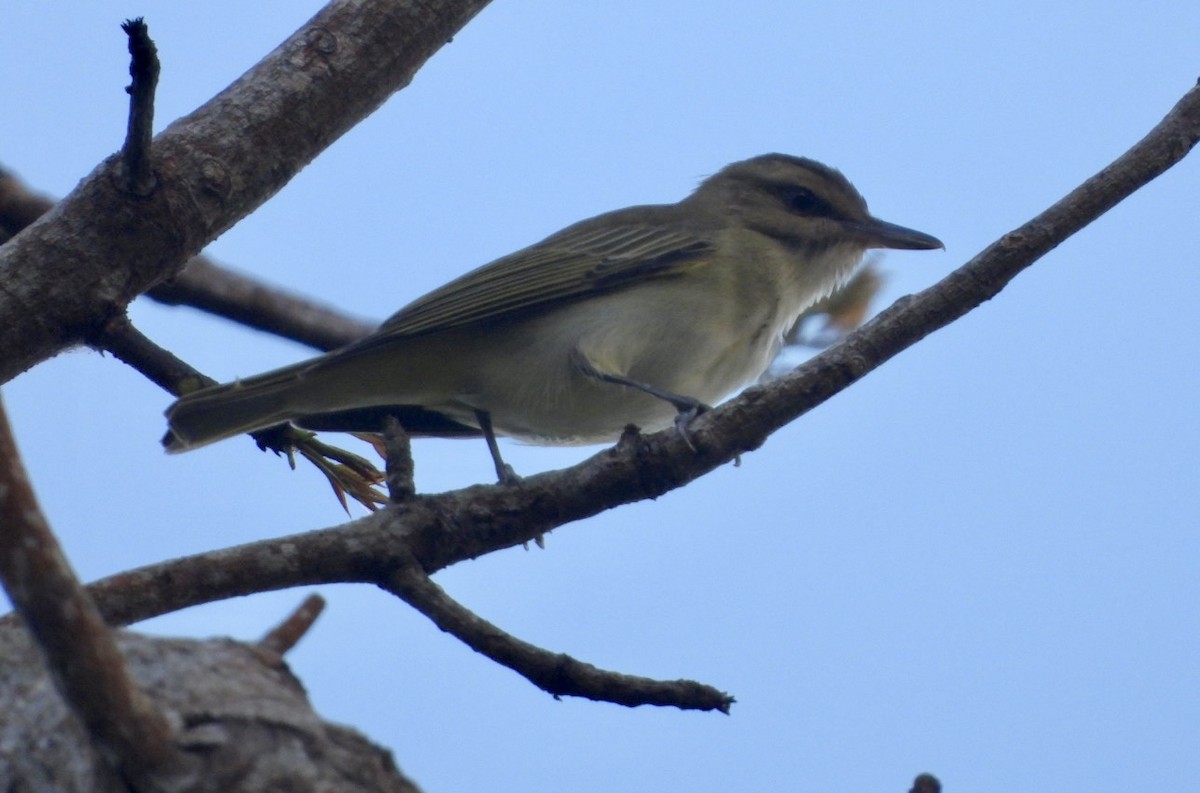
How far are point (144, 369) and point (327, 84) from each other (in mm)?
1095

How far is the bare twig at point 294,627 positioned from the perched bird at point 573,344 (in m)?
2.43

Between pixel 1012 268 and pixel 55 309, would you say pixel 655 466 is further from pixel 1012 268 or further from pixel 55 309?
pixel 55 309

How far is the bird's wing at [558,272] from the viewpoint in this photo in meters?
6.07

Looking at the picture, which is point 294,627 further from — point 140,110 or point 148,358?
point 148,358

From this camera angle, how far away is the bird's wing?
6066 mm

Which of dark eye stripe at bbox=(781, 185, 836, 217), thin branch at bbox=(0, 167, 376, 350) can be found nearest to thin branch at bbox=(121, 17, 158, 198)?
thin branch at bbox=(0, 167, 376, 350)

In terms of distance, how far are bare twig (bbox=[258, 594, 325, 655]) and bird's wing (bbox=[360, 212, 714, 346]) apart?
2919 millimetres

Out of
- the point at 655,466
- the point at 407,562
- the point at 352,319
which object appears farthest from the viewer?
the point at 352,319

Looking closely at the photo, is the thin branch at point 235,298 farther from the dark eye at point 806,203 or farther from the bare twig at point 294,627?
the bare twig at point 294,627

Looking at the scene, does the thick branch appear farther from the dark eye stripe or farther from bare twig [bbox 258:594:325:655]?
the dark eye stripe

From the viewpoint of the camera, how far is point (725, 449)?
4148mm

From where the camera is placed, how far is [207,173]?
4.39 meters

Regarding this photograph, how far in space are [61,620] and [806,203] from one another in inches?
223

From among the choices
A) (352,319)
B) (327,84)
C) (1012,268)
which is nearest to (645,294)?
(352,319)
